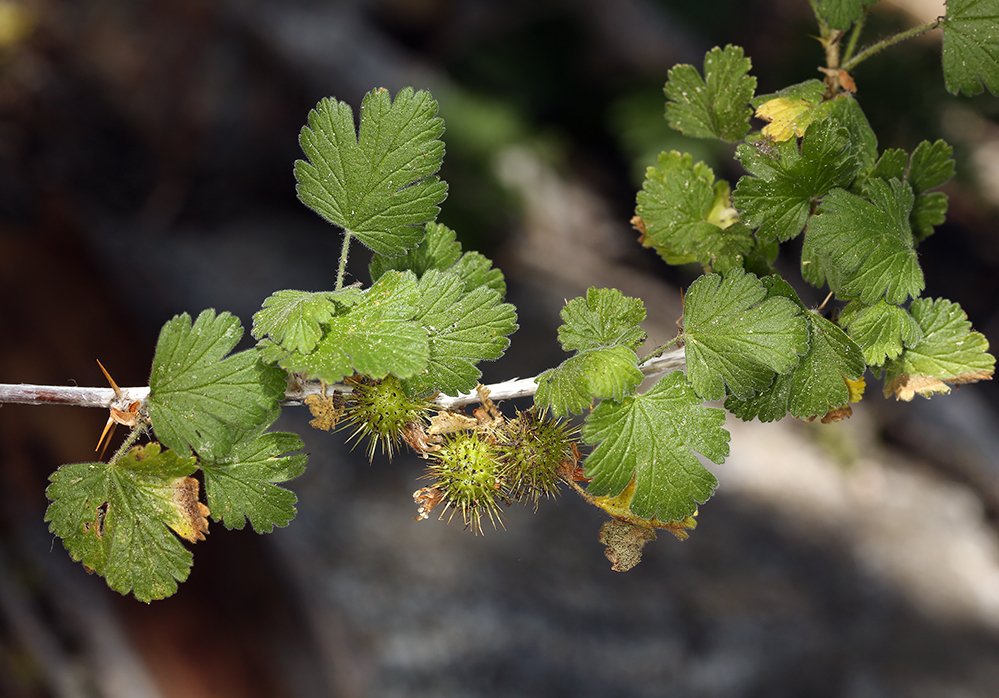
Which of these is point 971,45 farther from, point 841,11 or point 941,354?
point 941,354

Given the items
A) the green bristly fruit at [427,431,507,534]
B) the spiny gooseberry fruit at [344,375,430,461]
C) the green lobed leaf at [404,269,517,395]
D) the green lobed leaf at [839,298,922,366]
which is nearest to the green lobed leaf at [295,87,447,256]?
the green lobed leaf at [404,269,517,395]

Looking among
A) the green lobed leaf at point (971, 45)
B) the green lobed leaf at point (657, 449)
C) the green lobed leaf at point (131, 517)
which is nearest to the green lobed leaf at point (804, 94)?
the green lobed leaf at point (971, 45)

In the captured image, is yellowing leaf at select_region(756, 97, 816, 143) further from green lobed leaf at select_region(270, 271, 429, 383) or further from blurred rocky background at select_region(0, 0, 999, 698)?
blurred rocky background at select_region(0, 0, 999, 698)

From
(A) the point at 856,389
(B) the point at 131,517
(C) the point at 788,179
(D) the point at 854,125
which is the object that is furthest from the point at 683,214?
(B) the point at 131,517

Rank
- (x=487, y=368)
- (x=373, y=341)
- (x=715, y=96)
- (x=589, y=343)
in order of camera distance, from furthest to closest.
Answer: (x=487, y=368) → (x=715, y=96) → (x=589, y=343) → (x=373, y=341)

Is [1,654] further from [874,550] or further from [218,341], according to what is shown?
[874,550]

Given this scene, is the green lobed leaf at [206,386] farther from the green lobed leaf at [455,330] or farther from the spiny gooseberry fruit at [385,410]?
the green lobed leaf at [455,330]

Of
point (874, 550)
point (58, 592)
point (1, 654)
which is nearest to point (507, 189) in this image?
point (874, 550)
